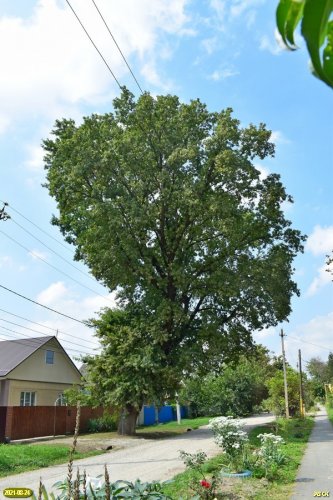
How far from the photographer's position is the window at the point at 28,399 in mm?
30372

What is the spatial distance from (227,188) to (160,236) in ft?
13.8

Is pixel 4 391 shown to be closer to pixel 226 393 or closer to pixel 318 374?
pixel 226 393

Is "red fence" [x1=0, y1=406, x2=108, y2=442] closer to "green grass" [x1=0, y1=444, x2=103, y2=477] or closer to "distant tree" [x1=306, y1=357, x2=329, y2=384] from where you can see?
"green grass" [x1=0, y1=444, x2=103, y2=477]

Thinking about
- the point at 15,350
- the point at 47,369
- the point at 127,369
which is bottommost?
the point at 127,369

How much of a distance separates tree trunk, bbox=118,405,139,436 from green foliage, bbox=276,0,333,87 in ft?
90.6

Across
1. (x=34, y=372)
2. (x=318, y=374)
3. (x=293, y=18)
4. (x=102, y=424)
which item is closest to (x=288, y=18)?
(x=293, y=18)

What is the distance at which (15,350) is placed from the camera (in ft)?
105

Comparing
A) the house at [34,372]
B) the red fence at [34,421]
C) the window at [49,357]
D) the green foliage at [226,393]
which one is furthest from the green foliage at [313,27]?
the green foliage at [226,393]

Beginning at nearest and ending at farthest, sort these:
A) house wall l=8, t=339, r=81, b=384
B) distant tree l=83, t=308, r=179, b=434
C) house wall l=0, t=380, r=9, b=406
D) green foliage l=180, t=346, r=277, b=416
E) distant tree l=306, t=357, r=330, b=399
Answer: distant tree l=83, t=308, r=179, b=434
house wall l=0, t=380, r=9, b=406
house wall l=8, t=339, r=81, b=384
green foliage l=180, t=346, r=277, b=416
distant tree l=306, t=357, r=330, b=399

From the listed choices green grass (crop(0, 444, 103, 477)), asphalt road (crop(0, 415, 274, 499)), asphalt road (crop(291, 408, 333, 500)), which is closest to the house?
asphalt road (crop(0, 415, 274, 499))

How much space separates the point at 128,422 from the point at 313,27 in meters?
28.3

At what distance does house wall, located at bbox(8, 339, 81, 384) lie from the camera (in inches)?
1200

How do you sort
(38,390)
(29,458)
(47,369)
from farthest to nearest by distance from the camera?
(47,369), (38,390), (29,458)

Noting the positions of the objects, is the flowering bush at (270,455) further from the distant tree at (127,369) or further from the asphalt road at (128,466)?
the distant tree at (127,369)
